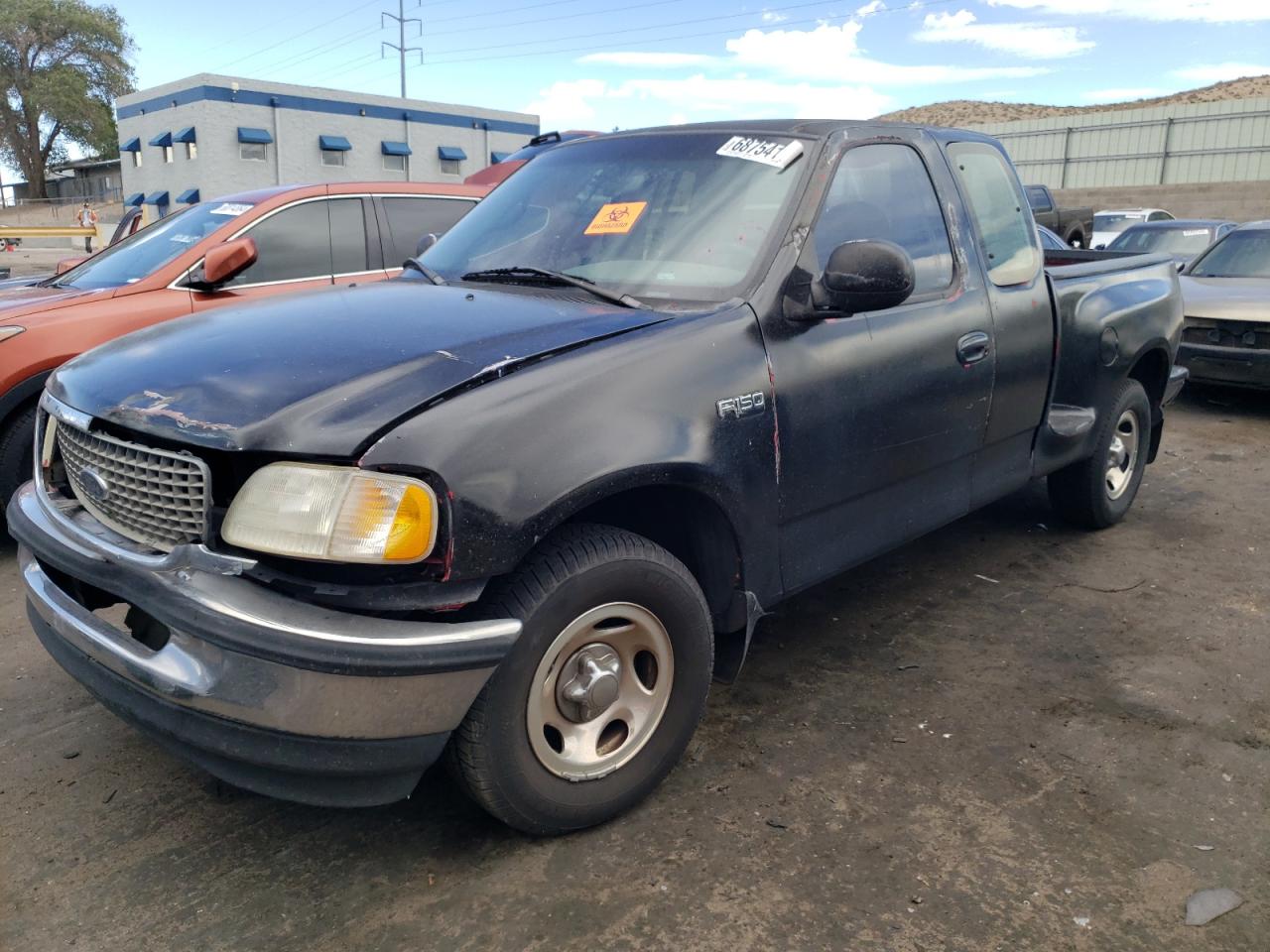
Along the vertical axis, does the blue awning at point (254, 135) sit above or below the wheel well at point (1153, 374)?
above

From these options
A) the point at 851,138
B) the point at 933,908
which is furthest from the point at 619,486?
the point at 851,138

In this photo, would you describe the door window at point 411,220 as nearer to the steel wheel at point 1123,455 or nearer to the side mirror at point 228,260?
the side mirror at point 228,260

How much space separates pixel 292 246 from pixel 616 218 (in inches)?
125

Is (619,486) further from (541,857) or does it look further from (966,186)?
(966,186)

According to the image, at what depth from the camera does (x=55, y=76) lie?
59.7m

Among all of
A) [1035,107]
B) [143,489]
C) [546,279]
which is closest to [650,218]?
[546,279]

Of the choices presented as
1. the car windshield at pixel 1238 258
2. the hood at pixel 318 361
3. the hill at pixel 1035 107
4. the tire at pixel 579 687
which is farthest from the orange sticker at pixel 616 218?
the hill at pixel 1035 107

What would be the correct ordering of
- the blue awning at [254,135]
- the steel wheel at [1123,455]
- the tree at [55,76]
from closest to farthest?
the steel wheel at [1123,455] < the blue awning at [254,135] < the tree at [55,76]

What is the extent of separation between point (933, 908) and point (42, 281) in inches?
237

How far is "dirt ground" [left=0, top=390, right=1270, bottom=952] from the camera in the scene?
2365mm

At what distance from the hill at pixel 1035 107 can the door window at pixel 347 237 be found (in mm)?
62228

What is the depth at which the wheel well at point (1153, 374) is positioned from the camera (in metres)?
5.33

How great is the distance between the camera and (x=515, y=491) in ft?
7.56

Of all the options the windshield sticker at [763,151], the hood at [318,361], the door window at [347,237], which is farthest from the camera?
the door window at [347,237]
